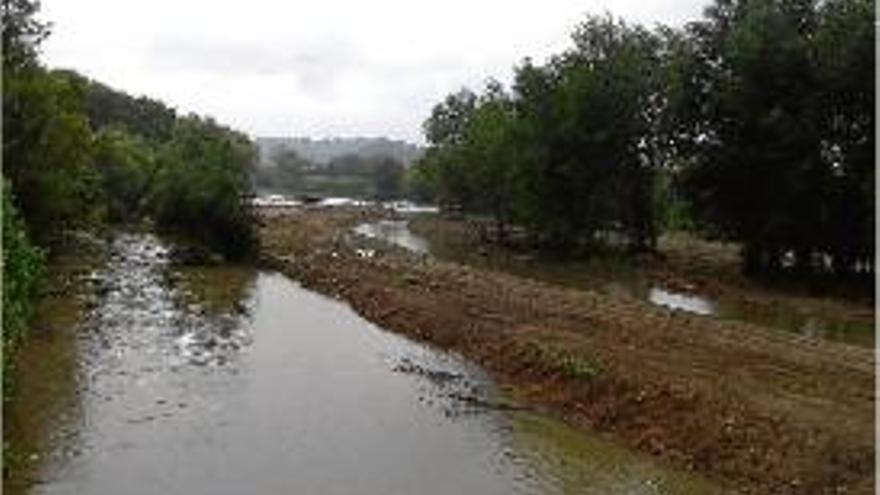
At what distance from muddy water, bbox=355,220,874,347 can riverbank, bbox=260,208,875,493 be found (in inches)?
108

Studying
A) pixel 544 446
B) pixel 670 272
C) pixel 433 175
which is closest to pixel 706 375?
pixel 544 446

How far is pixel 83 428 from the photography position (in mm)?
31281

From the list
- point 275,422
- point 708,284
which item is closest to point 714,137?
point 708,284

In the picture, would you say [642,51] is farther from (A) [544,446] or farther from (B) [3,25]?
(A) [544,446]

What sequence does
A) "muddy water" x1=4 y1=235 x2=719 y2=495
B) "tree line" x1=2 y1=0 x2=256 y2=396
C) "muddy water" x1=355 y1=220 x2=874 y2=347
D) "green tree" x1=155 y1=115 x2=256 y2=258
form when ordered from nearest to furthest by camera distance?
"muddy water" x1=4 y1=235 x2=719 y2=495
"muddy water" x1=355 y1=220 x2=874 y2=347
"tree line" x1=2 y1=0 x2=256 y2=396
"green tree" x1=155 y1=115 x2=256 y2=258

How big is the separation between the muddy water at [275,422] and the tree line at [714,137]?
25.7 m

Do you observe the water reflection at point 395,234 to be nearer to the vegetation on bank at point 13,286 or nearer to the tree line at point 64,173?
the tree line at point 64,173

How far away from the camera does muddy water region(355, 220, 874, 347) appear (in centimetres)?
5038

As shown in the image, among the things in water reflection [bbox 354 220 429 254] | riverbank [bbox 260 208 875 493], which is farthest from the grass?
water reflection [bbox 354 220 429 254]

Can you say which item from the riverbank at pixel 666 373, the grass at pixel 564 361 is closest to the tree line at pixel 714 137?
the riverbank at pixel 666 373

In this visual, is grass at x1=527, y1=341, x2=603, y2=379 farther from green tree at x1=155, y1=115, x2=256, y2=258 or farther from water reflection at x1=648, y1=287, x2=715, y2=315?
green tree at x1=155, y1=115, x2=256, y2=258

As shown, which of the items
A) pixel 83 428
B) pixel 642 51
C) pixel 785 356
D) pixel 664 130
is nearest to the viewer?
pixel 83 428

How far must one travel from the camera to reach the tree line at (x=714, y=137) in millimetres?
64750

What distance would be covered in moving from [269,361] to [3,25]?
3284 centimetres
